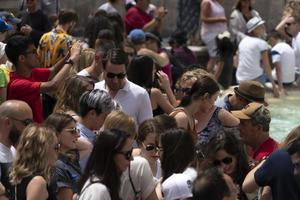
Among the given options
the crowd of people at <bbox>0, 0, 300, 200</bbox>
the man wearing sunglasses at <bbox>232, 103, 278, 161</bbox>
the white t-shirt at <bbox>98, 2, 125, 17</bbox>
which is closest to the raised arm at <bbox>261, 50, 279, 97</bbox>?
the white t-shirt at <bbox>98, 2, 125, 17</bbox>

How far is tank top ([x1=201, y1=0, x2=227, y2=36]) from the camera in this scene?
54.5 ft

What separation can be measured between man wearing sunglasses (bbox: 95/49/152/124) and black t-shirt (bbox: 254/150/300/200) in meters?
2.11

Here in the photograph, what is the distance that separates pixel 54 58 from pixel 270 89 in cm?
702

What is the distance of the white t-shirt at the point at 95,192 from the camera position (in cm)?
630

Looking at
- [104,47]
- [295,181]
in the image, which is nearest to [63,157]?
[295,181]

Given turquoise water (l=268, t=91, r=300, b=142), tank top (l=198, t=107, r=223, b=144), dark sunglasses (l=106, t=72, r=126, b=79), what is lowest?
turquoise water (l=268, t=91, r=300, b=142)

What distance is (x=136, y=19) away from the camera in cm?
1580

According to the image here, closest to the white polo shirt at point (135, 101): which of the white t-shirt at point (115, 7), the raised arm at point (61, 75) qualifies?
the raised arm at point (61, 75)

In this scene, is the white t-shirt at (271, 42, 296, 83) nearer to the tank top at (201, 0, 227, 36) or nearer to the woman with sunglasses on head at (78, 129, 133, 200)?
the tank top at (201, 0, 227, 36)

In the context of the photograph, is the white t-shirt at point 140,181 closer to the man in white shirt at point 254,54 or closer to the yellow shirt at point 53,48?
the yellow shirt at point 53,48

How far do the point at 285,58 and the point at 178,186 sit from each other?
385 inches

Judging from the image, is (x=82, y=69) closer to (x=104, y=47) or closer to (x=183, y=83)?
(x=104, y=47)

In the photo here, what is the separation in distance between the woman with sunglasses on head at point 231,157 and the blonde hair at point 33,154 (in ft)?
3.90

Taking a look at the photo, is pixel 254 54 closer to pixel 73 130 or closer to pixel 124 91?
pixel 124 91
